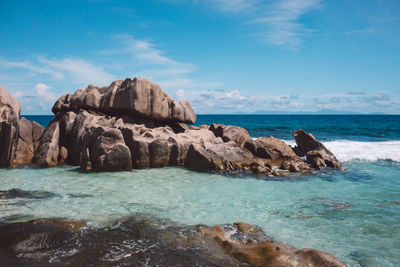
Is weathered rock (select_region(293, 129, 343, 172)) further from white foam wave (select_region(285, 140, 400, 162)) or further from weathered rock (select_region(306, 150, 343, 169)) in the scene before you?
white foam wave (select_region(285, 140, 400, 162))

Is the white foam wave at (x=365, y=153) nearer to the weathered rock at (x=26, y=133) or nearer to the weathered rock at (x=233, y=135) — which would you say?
the weathered rock at (x=233, y=135)

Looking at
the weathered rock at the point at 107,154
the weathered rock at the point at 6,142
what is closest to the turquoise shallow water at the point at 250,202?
the weathered rock at the point at 107,154

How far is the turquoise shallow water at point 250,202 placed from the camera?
25.2ft

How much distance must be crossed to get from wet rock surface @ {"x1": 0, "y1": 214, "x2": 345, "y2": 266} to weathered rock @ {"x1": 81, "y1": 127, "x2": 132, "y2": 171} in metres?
7.34

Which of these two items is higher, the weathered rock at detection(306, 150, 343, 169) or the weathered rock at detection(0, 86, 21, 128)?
the weathered rock at detection(0, 86, 21, 128)

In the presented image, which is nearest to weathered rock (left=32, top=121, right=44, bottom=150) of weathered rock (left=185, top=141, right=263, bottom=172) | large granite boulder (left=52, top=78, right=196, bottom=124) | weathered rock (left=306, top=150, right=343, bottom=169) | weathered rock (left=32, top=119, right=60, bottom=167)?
weathered rock (left=32, top=119, right=60, bottom=167)

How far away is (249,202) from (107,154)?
8.25 meters

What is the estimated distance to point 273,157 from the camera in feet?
64.7

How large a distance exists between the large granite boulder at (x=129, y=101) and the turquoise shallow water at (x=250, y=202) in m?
5.35

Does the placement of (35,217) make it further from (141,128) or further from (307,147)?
(307,147)

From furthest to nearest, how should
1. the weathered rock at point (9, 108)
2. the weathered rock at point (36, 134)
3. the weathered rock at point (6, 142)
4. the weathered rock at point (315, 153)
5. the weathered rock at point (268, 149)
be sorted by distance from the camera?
the weathered rock at point (268, 149)
the weathered rock at point (36, 134)
the weathered rock at point (315, 153)
the weathered rock at point (9, 108)
the weathered rock at point (6, 142)

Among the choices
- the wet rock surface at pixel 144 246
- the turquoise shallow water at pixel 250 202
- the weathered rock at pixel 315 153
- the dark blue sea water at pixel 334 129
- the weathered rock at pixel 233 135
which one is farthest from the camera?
the dark blue sea water at pixel 334 129

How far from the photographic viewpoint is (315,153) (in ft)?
62.7

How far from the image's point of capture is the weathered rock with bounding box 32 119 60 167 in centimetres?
1686
